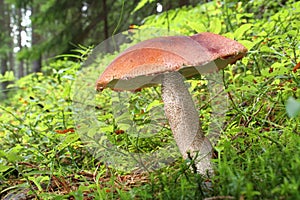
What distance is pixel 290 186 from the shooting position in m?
0.99

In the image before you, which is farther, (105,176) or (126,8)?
(126,8)

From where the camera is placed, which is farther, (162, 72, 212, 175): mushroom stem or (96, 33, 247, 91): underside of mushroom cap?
(162, 72, 212, 175): mushroom stem

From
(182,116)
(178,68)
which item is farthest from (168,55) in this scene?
(182,116)

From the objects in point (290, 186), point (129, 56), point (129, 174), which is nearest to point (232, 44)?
point (129, 56)

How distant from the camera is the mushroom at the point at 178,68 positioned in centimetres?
142

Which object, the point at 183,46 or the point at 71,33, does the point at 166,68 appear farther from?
the point at 71,33

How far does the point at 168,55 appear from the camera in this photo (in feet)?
4.67

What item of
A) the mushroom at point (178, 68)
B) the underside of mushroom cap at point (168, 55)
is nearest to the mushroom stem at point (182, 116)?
the mushroom at point (178, 68)

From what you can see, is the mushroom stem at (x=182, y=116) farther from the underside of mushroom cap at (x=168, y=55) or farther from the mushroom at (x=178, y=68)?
the underside of mushroom cap at (x=168, y=55)

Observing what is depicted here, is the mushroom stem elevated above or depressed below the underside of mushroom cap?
below

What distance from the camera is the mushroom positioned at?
4.66ft

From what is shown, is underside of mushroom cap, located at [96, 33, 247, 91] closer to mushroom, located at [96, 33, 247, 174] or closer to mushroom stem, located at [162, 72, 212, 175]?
mushroom, located at [96, 33, 247, 174]

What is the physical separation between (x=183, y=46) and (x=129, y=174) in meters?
0.94

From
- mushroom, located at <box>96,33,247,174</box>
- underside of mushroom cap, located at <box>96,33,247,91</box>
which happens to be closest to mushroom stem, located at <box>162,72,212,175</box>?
mushroom, located at <box>96,33,247,174</box>
